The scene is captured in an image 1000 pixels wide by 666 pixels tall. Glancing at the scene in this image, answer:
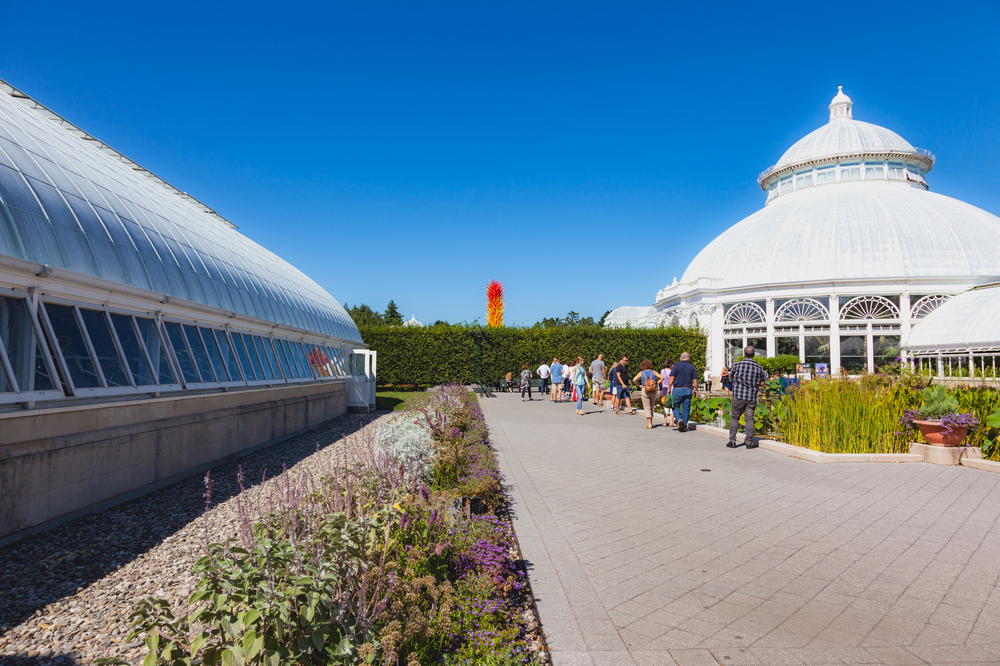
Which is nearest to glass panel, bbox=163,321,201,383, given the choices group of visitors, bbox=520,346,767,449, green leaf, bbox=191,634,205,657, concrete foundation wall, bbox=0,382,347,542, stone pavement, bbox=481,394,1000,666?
concrete foundation wall, bbox=0,382,347,542

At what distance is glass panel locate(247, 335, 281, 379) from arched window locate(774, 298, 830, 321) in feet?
102

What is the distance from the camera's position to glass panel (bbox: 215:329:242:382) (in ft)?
37.2

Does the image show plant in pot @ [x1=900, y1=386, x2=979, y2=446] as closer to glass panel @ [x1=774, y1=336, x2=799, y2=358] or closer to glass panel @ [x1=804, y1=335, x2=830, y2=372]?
glass panel @ [x1=804, y1=335, x2=830, y2=372]

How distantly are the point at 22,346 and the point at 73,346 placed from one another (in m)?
0.80

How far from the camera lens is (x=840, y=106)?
46000 millimetres

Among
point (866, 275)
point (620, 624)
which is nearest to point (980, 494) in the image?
A: point (620, 624)

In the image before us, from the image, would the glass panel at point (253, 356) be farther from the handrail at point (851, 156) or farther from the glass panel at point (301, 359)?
the handrail at point (851, 156)

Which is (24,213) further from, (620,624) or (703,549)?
(703,549)

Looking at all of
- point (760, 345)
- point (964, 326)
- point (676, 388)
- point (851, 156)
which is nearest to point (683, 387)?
point (676, 388)

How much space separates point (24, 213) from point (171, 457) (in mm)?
3717

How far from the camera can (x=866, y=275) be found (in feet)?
106

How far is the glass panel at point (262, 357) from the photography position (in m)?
13.3

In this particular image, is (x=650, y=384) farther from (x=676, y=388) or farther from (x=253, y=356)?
(x=253, y=356)

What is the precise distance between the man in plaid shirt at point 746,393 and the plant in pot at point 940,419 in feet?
8.14
